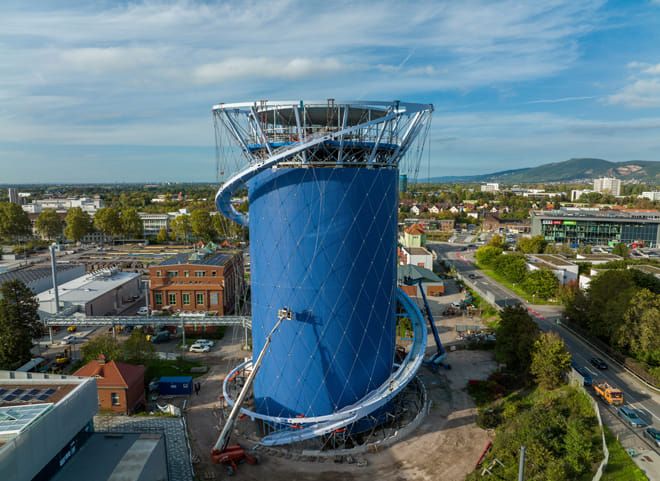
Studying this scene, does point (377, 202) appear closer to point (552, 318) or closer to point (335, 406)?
point (335, 406)

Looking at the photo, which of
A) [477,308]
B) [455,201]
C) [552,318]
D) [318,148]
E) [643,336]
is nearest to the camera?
[318,148]

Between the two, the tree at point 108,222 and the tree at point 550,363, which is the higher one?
the tree at point 108,222

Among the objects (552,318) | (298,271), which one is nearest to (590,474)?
(298,271)

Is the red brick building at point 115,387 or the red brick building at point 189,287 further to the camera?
the red brick building at point 189,287

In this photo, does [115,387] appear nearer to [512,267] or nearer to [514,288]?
[514,288]

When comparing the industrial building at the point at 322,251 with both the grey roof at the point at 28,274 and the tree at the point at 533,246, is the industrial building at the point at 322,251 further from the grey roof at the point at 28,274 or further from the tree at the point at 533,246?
the tree at the point at 533,246

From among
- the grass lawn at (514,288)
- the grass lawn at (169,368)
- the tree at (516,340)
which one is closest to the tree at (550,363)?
the tree at (516,340)
